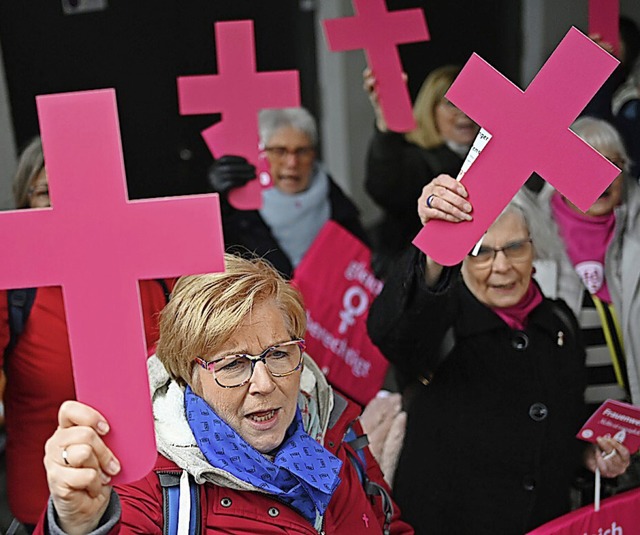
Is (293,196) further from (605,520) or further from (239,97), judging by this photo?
(605,520)

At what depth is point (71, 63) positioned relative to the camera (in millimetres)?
3930

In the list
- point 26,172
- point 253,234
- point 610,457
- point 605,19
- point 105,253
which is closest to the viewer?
point 105,253

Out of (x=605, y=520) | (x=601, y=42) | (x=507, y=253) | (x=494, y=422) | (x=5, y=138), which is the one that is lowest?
(x=605, y=520)

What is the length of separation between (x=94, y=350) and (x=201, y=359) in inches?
10.8

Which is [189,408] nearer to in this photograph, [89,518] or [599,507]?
[89,518]

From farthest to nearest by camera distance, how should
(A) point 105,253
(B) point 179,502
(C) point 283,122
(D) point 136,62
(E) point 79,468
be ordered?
(D) point 136,62
(C) point 283,122
(B) point 179,502
(A) point 105,253
(E) point 79,468

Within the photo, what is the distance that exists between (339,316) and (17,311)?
1.03 metres

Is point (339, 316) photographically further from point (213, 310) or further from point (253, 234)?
point (213, 310)

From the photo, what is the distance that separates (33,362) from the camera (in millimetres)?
2170

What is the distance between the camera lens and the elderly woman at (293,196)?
313 centimetres

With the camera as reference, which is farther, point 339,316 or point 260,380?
point 339,316

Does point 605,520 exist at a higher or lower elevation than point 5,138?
lower

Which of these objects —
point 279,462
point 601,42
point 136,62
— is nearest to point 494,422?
point 279,462

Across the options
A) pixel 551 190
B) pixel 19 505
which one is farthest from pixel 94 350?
pixel 551 190
